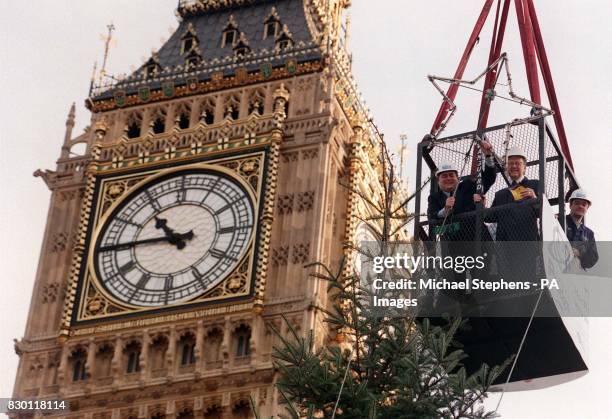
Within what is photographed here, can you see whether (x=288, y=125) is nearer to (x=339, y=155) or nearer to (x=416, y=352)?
(x=339, y=155)

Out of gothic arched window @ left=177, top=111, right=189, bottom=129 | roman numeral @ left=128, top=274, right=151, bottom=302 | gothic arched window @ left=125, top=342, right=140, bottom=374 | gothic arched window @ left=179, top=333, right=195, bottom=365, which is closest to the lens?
gothic arched window @ left=179, top=333, right=195, bottom=365

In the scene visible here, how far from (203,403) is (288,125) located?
7229mm

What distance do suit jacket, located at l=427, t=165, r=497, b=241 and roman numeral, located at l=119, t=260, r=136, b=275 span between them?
1838 centimetres

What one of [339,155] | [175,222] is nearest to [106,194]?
[175,222]

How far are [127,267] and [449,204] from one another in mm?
18909

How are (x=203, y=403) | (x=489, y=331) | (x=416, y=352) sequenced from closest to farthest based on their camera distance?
(x=416, y=352)
(x=489, y=331)
(x=203, y=403)

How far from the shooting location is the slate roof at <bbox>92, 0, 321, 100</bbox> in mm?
43062

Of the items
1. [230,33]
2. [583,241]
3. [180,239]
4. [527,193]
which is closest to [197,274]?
[180,239]

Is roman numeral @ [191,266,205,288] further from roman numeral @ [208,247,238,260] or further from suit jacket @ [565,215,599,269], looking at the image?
suit jacket @ [565,215,599,269]

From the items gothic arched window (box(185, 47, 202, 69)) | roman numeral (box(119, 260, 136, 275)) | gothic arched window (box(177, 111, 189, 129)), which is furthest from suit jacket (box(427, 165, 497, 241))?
gothic arched window (box(185, 47, 202, 69))

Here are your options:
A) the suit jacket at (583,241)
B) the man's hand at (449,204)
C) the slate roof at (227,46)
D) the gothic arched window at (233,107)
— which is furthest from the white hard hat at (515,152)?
the slate roof at (227,46)

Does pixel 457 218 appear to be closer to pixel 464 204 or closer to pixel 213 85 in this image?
pixel 464 204

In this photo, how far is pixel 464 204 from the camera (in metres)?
21.2

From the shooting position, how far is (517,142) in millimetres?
21422
